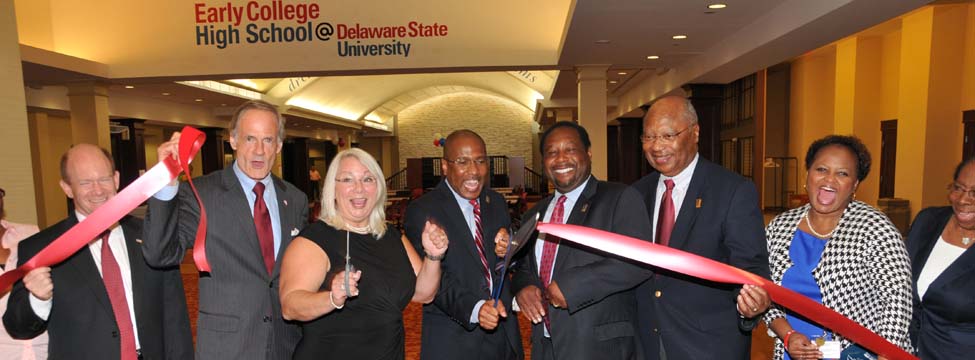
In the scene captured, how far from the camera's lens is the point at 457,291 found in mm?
2377

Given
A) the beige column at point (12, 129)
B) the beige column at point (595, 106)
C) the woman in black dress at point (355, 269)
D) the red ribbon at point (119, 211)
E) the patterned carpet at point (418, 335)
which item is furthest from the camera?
the beige column at point (595, 106)

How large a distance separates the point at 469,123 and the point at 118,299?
30.1 meters

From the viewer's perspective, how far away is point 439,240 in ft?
7.02

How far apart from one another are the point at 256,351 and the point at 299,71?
338 inches

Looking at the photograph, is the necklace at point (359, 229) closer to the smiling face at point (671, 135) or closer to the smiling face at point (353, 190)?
the smiling face at point (353, 190)

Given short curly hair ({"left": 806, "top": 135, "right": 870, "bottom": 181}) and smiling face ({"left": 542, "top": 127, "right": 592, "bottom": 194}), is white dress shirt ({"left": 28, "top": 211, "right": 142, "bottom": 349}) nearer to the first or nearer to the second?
smiling face ({"left": 542, "top": 127, "right": 592, "bottom": 194})

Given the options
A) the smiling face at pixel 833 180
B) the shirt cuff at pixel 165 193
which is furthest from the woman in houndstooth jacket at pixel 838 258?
the shirt cuff at pixel 165 193

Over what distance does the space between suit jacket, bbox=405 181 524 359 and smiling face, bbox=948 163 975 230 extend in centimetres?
191

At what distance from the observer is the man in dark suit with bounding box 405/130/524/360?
94.7 inches

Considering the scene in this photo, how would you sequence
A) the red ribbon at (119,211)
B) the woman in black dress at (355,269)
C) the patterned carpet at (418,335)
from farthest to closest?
1. the patterned carpet at (418,335)
2. the woman in black dress at (355,269)
3. the red ribbon at (119,211)

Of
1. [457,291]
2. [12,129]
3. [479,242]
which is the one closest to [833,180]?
[479,242]

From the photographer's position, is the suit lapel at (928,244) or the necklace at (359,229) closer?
the necklace at (359,229)

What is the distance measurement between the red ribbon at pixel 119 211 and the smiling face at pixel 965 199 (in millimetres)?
2934

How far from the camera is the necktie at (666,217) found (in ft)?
7.70
